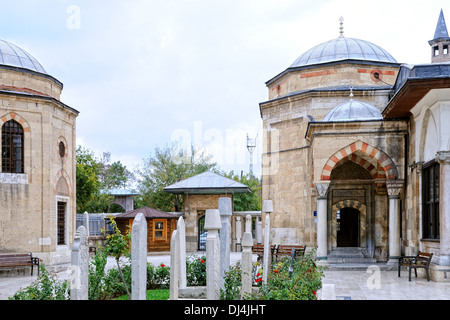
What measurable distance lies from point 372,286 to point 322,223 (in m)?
3.71

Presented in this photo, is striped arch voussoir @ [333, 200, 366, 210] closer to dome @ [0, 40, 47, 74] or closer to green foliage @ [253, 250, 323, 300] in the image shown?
green foliage @ [253, 250, 323, 300]

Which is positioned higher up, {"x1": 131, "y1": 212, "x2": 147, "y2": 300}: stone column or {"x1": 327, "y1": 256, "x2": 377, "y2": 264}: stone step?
{"x1": 131, "y1": 212, "x2": 147, "y2": 300}: stone column

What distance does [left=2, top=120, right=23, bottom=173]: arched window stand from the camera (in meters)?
15.5

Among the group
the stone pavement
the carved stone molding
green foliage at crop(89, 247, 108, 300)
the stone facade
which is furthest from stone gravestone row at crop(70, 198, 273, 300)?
the stone facade

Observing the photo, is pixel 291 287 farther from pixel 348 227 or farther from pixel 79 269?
pixel 348 227

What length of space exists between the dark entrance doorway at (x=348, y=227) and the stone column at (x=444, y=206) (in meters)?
5.62

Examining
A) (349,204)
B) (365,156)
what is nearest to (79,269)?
(365,156)

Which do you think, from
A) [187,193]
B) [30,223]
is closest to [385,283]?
[30,223]

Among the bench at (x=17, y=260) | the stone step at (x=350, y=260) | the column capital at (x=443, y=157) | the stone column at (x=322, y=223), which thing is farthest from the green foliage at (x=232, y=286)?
the bench at (x=17, y=260)

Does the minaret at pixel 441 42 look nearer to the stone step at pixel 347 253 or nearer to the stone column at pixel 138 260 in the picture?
the stone step at pixel 347 253

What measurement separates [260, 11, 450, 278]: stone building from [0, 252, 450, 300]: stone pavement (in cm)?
75

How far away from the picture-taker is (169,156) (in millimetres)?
33812
